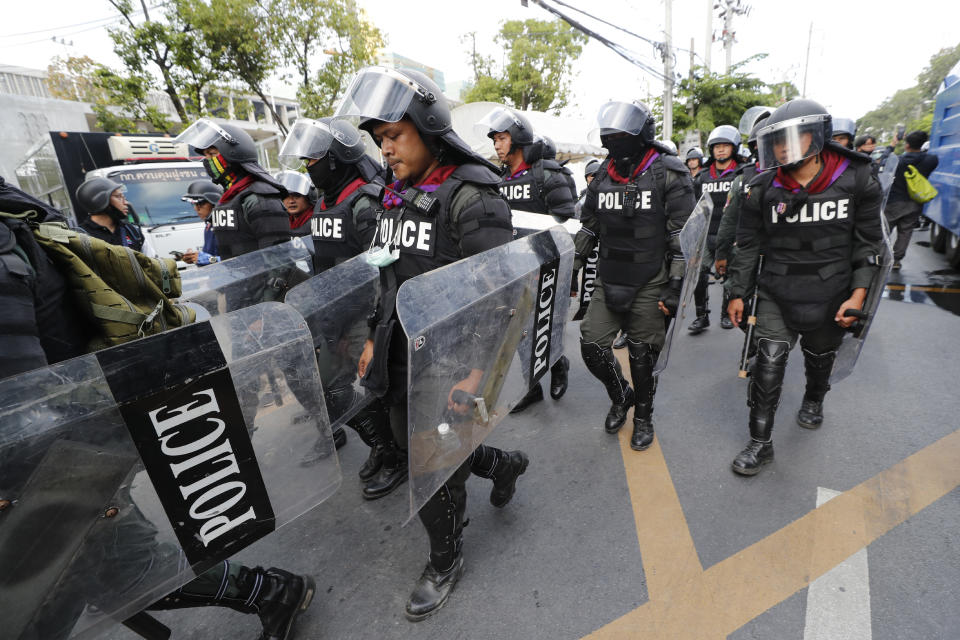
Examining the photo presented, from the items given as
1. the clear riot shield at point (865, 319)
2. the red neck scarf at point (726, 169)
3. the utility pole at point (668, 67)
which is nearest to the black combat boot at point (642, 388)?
the clear riot shield at point (865, 319)

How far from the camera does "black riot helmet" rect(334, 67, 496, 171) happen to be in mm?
1632

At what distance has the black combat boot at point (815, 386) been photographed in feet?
8.87

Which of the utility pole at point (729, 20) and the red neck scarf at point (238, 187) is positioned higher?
the utility pole at point (729, 20)

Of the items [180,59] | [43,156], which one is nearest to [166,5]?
[180,59]

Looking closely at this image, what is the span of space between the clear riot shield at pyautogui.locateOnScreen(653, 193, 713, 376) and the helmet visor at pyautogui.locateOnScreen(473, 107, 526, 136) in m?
1.82

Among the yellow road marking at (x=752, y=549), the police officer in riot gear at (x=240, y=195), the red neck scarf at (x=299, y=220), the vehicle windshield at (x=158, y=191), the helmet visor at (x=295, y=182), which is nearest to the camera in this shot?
the yellow road marking at (x=752, y=549)

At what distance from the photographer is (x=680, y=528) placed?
2201mm

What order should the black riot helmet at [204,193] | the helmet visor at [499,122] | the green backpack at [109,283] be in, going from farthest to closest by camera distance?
the black riot helmet at [204,193] → the helmet visor at [499,122] → the green backpack at [109,283]

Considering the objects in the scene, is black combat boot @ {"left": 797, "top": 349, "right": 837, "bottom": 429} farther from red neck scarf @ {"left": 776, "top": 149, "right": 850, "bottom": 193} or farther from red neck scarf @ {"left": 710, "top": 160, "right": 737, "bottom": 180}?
red neck scarf @ {"left": 710, "top": 160, "right": 737, "bottom": 180}

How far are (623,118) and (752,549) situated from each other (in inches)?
84.1

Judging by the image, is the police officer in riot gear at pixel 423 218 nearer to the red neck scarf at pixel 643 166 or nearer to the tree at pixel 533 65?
the red neck scarf at pixel 643 166

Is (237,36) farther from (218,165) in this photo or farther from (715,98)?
(715,98)

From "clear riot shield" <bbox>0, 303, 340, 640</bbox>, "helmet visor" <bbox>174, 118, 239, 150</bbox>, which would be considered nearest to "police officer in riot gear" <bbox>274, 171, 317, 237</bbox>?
"helmet visor" <bbox>174, 118, 239, 150</bbox>

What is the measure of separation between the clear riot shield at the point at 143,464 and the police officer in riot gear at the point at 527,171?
3.01 m
